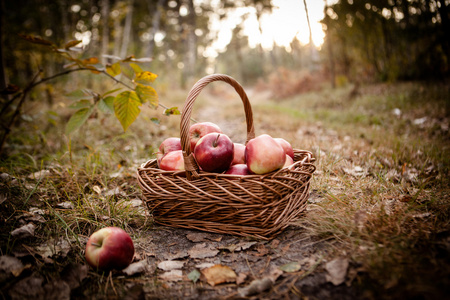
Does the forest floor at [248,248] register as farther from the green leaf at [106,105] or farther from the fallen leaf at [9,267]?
the green leaf at [106,105]

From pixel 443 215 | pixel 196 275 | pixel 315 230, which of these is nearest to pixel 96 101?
pixel 196 275

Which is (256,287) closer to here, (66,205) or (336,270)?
(336,270)

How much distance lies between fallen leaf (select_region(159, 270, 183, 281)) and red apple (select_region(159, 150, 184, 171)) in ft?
2.00

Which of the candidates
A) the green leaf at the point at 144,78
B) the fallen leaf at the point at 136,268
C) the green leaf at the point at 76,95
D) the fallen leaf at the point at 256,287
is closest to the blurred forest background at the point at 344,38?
the green leaf at the point at 76,95

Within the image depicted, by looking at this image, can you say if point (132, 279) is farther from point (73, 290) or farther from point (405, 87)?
point (405, 87)

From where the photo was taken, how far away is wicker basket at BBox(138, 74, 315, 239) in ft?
4.39

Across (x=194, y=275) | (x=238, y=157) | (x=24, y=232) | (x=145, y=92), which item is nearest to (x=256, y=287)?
(x=194, y=275)

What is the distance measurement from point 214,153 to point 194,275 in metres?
0.65

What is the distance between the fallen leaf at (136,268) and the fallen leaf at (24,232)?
66cm

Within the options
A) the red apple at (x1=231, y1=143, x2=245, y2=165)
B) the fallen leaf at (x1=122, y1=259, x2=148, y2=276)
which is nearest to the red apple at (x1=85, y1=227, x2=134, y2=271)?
the fallen leaf at (x1=122, y1=259, x2=148, y2=276)

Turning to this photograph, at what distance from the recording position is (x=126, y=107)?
1.74 metres

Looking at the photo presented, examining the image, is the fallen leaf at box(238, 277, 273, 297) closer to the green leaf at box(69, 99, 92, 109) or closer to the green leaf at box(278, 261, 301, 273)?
the green leaf at box(278, 261, 301, 273)

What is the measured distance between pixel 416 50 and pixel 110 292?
919 cm

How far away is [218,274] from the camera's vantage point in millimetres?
1173
